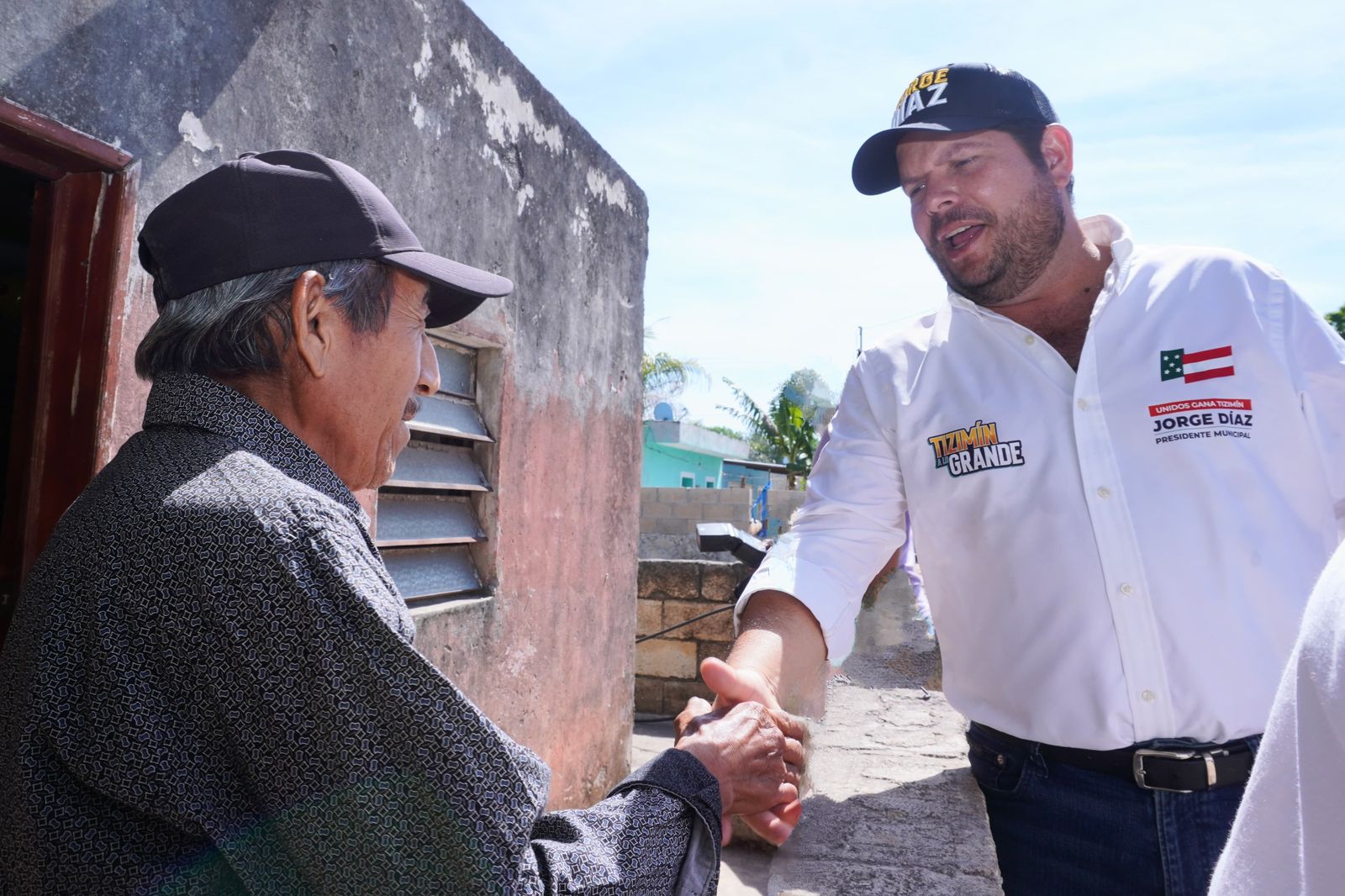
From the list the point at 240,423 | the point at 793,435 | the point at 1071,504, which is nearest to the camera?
the point at 240,423

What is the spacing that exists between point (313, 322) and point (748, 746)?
97cm

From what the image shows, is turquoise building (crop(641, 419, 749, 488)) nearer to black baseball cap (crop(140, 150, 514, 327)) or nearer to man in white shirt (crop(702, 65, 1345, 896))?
man in white shirt (crop(702, 65, 1345, 896))

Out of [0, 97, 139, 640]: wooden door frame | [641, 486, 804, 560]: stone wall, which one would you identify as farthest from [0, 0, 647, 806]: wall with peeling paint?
[641, 486, 804, 560]: stone wall

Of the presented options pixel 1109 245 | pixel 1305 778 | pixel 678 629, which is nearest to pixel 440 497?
pixel 1109 245

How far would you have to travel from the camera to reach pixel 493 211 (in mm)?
3941

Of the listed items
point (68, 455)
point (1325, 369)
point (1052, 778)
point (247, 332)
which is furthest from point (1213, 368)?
point (68, 455)

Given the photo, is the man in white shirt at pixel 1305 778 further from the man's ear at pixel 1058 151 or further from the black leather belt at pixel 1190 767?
the man's ear at pixel 1058 151

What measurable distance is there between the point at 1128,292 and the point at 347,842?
6.14 feet

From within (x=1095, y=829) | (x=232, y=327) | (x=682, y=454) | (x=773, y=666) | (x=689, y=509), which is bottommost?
(x=1095, y=829)

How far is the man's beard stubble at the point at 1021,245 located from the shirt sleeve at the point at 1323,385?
1.78 feet

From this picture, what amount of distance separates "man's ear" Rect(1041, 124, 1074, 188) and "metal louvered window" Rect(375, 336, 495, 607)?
2.15 meters

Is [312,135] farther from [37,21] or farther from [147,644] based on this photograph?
[147,644]

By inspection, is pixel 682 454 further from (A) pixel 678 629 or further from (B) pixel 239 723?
(B) pixel 239 723

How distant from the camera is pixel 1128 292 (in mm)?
2113
